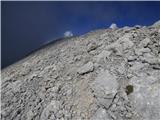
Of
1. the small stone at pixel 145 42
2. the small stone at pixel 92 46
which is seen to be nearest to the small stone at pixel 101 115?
the small stone at pixel 145 42

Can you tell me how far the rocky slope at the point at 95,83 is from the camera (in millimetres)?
20469

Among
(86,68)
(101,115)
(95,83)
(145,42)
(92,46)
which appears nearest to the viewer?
(101,115)

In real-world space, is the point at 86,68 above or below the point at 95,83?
above

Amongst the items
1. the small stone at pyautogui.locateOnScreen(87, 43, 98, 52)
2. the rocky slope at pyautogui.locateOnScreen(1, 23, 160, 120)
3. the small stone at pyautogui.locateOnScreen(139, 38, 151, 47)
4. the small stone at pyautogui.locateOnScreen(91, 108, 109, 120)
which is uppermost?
the small stone at pyautogui.locateOnScreen(87, 43, 98, 52)

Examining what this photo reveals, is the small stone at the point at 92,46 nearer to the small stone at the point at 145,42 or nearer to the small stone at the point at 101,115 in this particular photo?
the small stone at the point at 145,42

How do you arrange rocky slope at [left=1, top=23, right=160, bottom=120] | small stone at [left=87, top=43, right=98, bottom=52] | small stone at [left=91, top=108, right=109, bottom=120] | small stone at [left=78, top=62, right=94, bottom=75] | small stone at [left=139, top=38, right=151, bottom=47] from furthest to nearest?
small stone at [left=87, top=43, right=98, bottom=52] < small stone at [left=139, top=38, right=151, bottom=47] < small stone at [left=78, top=62, right=94, bottom=75] < rocky slope at [left=1, top=23, right=160, bottom=120] < small stone at [left=91, top=108, right=109, bottom=120]

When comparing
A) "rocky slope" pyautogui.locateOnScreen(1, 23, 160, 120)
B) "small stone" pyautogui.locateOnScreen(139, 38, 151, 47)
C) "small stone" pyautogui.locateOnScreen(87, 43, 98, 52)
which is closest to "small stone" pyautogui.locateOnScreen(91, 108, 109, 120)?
"rocky slope" pyautogui.locateOnScreen(1, 23, 160, 120)

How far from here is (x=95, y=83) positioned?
894 inches

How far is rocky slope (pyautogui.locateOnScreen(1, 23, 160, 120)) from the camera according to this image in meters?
20.5

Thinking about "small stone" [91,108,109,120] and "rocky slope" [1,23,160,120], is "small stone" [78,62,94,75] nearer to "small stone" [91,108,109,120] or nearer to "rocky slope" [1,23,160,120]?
"rocky slope" [1,23,160,120]

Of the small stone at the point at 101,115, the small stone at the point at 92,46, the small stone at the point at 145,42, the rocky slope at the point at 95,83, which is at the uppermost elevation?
the small stone at the point at 92,46

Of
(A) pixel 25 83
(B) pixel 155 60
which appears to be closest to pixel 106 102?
(B) pixel 155 60

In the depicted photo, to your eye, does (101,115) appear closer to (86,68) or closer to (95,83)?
(95,83)

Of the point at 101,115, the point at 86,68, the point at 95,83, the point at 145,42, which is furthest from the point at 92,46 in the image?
the point at 101,115
